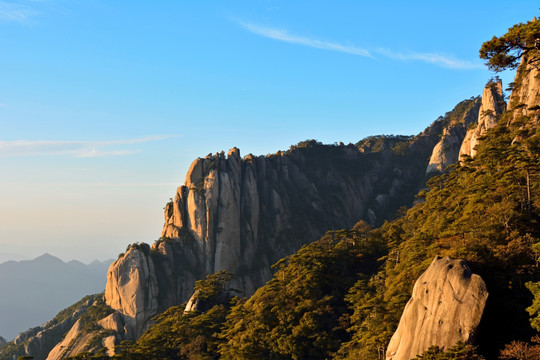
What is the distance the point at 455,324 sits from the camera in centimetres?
3127

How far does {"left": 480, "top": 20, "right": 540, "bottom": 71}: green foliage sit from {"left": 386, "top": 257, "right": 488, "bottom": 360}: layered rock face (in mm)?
14791

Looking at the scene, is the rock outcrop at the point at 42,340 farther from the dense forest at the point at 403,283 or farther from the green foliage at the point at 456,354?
the green foliage at the point at 456,354

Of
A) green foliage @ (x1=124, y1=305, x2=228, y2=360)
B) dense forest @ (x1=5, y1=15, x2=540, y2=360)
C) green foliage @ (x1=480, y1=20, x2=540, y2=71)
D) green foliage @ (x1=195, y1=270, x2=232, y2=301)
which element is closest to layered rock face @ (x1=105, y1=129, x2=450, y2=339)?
green foliage @ (x1=195, y1=270, x2=232, y2=301)

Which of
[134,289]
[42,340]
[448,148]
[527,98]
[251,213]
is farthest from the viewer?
[448,148]

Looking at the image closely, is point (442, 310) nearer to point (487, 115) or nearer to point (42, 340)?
point (487, 115)

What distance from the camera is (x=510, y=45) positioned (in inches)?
1072

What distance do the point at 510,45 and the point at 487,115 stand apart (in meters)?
69.1

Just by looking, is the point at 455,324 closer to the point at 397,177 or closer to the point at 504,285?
the point at 504,285

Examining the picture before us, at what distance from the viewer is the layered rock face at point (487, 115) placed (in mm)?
88188

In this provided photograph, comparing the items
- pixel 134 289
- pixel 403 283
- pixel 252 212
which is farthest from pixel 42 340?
pixel 403 283

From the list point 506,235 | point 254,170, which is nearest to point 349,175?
point 254,170

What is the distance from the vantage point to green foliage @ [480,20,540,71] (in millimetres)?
26406

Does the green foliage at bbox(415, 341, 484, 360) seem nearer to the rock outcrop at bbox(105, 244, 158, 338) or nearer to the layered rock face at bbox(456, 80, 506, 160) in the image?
the layered rock face at bbox(456, 80, 506, 160)

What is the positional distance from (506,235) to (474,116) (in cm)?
11328
